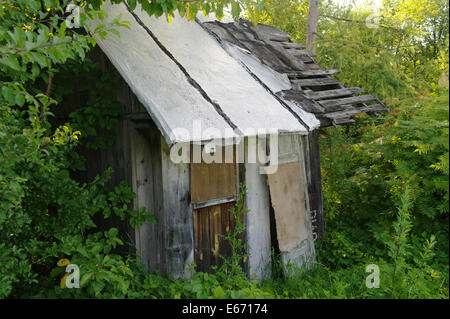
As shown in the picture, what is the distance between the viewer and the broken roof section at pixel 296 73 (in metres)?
5.70

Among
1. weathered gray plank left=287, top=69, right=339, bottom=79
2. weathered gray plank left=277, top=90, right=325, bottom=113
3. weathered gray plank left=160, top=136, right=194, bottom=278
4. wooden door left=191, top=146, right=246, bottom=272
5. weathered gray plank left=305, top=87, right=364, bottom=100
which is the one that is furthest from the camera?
weathered gray plank left=287, top=69, right=339, bottom=79

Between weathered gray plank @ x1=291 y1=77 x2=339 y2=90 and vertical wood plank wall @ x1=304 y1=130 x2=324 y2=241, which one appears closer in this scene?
weathered gray plank @ x1=291 y1=77 x2=339 y2=90

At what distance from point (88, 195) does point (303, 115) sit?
2.79 metres

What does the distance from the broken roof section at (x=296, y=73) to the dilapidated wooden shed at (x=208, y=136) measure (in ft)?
0.09

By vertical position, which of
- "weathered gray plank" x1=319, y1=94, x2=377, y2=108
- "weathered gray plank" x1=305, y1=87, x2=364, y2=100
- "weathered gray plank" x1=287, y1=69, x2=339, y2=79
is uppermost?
"weathered gray plank" x1=287, y1=69, x2=339, y2=79

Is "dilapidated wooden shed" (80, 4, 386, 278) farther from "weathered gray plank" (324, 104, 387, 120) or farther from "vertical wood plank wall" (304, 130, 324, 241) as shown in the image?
"vertical wood plank wall" (304, 130, 324, 241)

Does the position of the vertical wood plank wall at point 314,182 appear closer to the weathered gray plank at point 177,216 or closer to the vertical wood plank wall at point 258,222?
the vertical wood plank wall at point 258,222

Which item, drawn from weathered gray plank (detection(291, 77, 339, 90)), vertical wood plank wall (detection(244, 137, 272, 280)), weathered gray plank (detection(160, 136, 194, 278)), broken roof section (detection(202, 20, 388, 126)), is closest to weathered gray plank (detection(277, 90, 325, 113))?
broken roof section (detection(202, 20, 388, 126))

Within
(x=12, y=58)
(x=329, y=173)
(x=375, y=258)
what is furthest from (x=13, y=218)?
(x=329, y=173)

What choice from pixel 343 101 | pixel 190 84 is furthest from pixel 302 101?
pixel 190 84

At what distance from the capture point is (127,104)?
4.54 m

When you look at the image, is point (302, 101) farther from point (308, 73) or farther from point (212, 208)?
point (212, 208)

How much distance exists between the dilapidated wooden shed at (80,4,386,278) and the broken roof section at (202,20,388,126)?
28 millimetres

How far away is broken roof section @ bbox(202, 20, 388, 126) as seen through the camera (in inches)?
224
